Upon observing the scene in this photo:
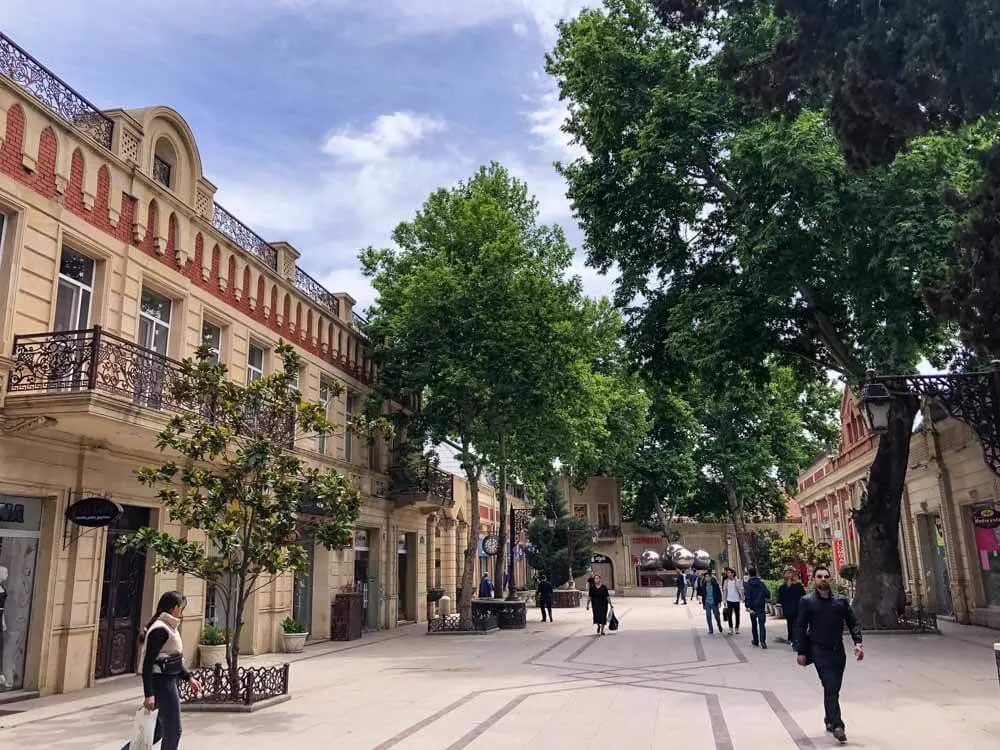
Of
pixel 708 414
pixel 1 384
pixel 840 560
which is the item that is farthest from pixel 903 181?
pixel 708 414

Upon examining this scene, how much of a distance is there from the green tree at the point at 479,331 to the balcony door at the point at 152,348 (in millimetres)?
7728

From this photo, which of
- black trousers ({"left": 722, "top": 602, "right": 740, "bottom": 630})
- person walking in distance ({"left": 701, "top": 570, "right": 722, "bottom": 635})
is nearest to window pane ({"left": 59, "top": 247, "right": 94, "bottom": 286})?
black trousers ({"left": 722, "top": 602, "right": 740, "bottom": 630})

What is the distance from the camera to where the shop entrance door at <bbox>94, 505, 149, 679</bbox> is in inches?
515

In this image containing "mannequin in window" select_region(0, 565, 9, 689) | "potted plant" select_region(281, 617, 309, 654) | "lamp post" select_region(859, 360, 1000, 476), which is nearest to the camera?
"mannequin in window" select_region(0, 565, 9, 689)

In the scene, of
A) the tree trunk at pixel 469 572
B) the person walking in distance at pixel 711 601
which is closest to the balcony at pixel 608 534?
the tree trunk at pixel 469 572

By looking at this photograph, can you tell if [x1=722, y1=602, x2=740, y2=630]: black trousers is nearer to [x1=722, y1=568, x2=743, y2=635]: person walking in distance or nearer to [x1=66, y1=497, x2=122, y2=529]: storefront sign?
[x1=722, y1=568, x2=743, y2=635]: person walking in distance

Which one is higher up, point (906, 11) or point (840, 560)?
point (906, 11)

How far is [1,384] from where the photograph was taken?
10.7m

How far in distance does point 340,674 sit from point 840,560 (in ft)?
88.4

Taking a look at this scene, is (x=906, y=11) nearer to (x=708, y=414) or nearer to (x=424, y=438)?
(x=424, y=438)

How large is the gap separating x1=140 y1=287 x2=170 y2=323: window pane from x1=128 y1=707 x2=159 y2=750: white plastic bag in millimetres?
9355

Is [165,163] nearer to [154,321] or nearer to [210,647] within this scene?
[154,321]

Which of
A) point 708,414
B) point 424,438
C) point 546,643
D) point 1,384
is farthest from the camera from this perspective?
point 708,414

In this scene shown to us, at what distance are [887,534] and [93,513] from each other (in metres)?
16.7
